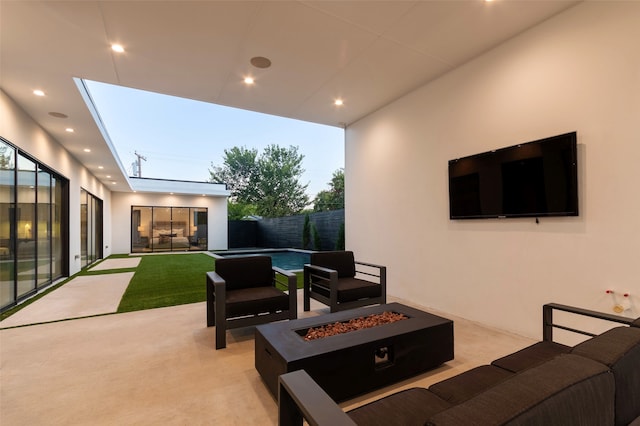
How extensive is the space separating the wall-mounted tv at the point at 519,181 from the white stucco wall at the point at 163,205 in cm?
1229

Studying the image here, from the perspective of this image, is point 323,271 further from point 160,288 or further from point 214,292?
point 160,288

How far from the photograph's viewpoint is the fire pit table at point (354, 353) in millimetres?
1883

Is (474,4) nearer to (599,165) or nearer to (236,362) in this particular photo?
(599,165)

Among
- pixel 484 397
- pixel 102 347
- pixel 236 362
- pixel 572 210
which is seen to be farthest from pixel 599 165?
pixel 102 347

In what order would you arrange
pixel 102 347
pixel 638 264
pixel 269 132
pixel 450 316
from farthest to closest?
pixel 269 132 → pixel 450 316 → pixel 102 347 → pixel 638 264

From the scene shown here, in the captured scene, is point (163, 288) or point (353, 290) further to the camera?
point (163, 288)

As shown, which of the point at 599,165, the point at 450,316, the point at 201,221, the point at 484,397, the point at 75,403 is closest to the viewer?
the point at 484,397

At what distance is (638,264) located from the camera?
2.37 metres

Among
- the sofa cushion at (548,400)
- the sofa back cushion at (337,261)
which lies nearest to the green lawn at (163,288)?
the sofa back cushion at (337,261)

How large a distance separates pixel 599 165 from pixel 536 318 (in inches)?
62.1

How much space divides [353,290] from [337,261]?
67 cm

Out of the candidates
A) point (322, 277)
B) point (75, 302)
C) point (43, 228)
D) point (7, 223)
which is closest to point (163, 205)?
point (43, 228)

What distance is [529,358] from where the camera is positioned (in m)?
1.76

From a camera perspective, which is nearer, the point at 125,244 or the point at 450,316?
the point at 450,316
